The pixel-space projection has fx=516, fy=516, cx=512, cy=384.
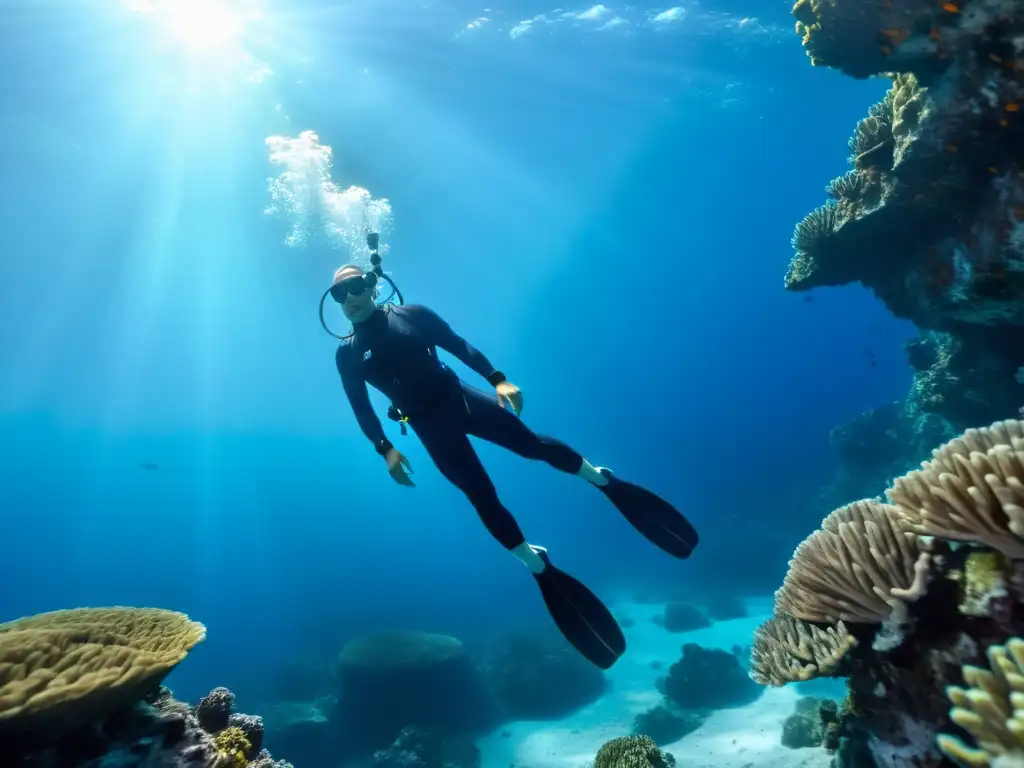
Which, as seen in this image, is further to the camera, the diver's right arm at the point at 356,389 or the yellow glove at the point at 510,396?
the diver's right arm at the point at 356,389

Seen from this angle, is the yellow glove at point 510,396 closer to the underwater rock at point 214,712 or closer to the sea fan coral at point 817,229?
the underwater rock at point 214,712

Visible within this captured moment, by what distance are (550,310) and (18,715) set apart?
A: 2486 inches

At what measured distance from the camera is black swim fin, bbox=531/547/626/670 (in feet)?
18.6

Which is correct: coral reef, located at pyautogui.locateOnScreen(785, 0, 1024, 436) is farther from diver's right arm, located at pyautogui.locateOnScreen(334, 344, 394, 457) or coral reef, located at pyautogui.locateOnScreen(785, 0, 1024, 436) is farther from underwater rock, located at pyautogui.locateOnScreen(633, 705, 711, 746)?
underwater rock, located at pyautogui.locateOnScreen(633, 705, 711, 746)

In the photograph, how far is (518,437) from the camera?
6.76 metres

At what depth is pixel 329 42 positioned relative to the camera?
896 inches

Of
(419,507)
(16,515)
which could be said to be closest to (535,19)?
(419,507)

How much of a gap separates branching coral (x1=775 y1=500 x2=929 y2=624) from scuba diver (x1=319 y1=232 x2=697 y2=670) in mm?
2545

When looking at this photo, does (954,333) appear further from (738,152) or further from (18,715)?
(738,152)

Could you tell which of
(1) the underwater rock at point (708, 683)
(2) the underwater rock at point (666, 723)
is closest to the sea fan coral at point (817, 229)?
(2) the underwater rock at point (666, 723)

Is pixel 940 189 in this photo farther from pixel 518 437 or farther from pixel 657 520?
pixel 518 437

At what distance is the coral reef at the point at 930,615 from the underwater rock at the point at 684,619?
2482 cm

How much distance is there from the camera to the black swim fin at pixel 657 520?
630 cm

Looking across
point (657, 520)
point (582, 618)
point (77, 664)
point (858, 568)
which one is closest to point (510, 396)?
point (657, 520)
